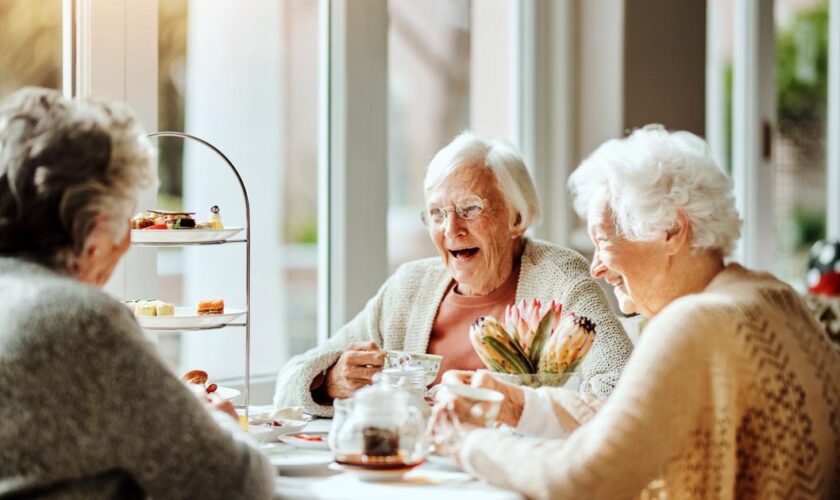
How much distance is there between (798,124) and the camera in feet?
17.3

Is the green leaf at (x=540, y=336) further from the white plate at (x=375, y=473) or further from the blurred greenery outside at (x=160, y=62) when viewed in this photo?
the blurred greenery outside at (x=160, y=62)

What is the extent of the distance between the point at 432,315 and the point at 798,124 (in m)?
3.38

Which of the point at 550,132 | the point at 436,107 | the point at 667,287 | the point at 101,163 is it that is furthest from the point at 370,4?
the point at 101,163

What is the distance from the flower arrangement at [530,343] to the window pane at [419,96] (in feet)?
5.15

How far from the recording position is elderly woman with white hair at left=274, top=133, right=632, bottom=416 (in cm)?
247

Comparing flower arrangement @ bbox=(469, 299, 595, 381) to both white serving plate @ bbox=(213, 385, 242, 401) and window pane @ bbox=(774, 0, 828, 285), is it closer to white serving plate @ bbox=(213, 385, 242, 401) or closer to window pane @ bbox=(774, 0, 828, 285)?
white serving plate @ bbox=(213, 385, 242, 401)

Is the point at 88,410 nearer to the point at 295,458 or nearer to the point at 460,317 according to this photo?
the point at 295,458

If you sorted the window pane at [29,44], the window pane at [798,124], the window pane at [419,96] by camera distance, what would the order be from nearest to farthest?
1. the window pane at [29,44]
2. the window pane at [419,96]
3. the window pane at [798,124]

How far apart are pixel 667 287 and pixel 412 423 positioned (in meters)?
0.59

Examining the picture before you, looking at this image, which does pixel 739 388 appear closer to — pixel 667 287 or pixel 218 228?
pixel 667 287

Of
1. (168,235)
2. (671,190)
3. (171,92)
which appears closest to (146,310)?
(168,235)

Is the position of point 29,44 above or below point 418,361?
above

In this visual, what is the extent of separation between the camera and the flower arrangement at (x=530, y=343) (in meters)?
1.91

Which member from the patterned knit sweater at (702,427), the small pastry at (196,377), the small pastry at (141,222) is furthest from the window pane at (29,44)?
the patterned knit sweater at (702,427)
